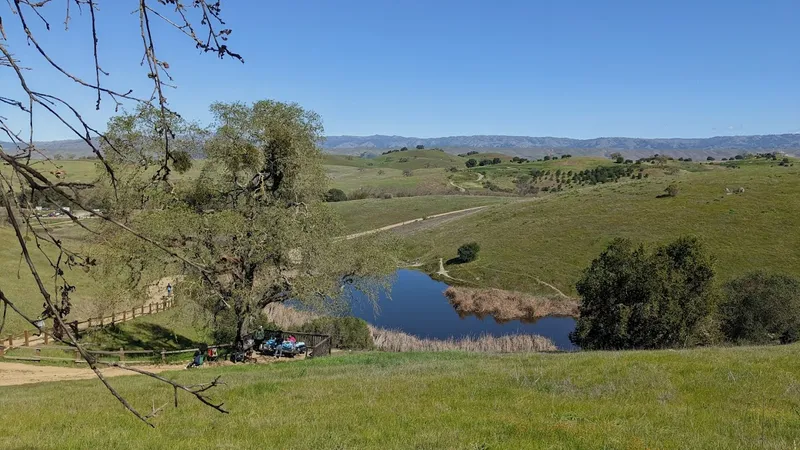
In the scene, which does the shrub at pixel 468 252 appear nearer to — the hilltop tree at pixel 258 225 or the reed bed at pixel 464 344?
the reed bed at pixel 464 344

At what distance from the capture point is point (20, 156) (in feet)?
10.8

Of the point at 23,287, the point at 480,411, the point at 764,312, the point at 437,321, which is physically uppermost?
the point at 480,411

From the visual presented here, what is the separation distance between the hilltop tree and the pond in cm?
1036

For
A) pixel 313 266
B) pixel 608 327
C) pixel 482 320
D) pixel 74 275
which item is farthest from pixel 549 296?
pixel 74 275

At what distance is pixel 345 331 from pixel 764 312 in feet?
79.4

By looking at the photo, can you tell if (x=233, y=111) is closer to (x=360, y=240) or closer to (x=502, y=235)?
(x=360, y=240)

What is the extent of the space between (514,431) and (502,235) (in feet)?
205

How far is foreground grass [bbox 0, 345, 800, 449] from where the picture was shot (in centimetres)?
805

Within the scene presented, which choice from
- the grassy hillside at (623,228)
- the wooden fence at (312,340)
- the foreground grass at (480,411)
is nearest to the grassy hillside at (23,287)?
the wooden fence at (312,340)

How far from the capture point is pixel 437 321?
156 feet

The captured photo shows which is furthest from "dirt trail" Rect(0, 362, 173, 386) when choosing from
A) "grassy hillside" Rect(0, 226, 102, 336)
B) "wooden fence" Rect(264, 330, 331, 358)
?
"wooden fence" Rect(264, 330, 331, 358)

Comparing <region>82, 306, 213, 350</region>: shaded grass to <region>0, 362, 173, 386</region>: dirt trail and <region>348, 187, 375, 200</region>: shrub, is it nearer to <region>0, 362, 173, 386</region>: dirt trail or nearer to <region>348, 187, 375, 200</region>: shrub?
<region>0, 362, 173, 386</region>: dirt trail

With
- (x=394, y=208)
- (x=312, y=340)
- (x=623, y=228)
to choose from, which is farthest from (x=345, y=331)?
(x=394, y=208)

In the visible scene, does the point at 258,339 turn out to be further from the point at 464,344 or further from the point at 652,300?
the point at 652,300
